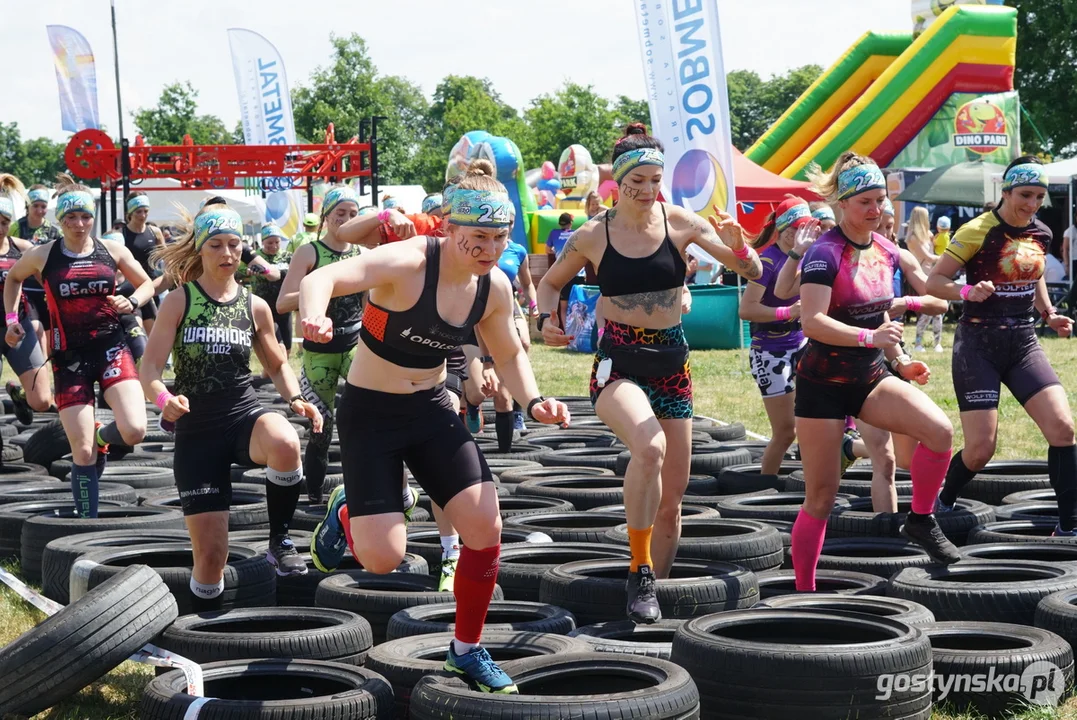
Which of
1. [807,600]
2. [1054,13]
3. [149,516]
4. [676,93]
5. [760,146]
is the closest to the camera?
[807,600]

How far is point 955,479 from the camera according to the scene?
26.5ft

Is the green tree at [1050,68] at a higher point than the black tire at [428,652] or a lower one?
higher

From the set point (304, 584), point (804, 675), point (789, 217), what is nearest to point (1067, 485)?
point (789, 217)

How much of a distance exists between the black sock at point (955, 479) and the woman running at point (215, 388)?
3.96m

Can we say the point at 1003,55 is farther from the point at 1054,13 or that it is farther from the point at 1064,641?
the point at 1064,641

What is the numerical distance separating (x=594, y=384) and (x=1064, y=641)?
Answer: 2339mm

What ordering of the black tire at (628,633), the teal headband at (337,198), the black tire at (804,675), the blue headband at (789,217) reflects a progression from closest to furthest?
the black tire at (804,675) → the black tire at (628,633) → the blue headband at (789,217) → the teal headband at (337,198)

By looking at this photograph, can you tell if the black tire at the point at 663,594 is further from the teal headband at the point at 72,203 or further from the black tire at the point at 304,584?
the teal headband at the point at 72,203

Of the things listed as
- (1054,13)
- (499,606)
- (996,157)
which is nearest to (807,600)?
(499,606)

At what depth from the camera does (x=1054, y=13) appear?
4662 cm

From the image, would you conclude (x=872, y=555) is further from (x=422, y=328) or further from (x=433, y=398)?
(x=422, y=328)

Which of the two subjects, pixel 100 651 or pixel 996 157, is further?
pixel 996 157

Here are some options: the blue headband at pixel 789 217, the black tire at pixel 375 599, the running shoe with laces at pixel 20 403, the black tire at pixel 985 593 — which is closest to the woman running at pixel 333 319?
the black tire at pixel 375 599

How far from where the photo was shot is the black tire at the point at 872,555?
6953mm
